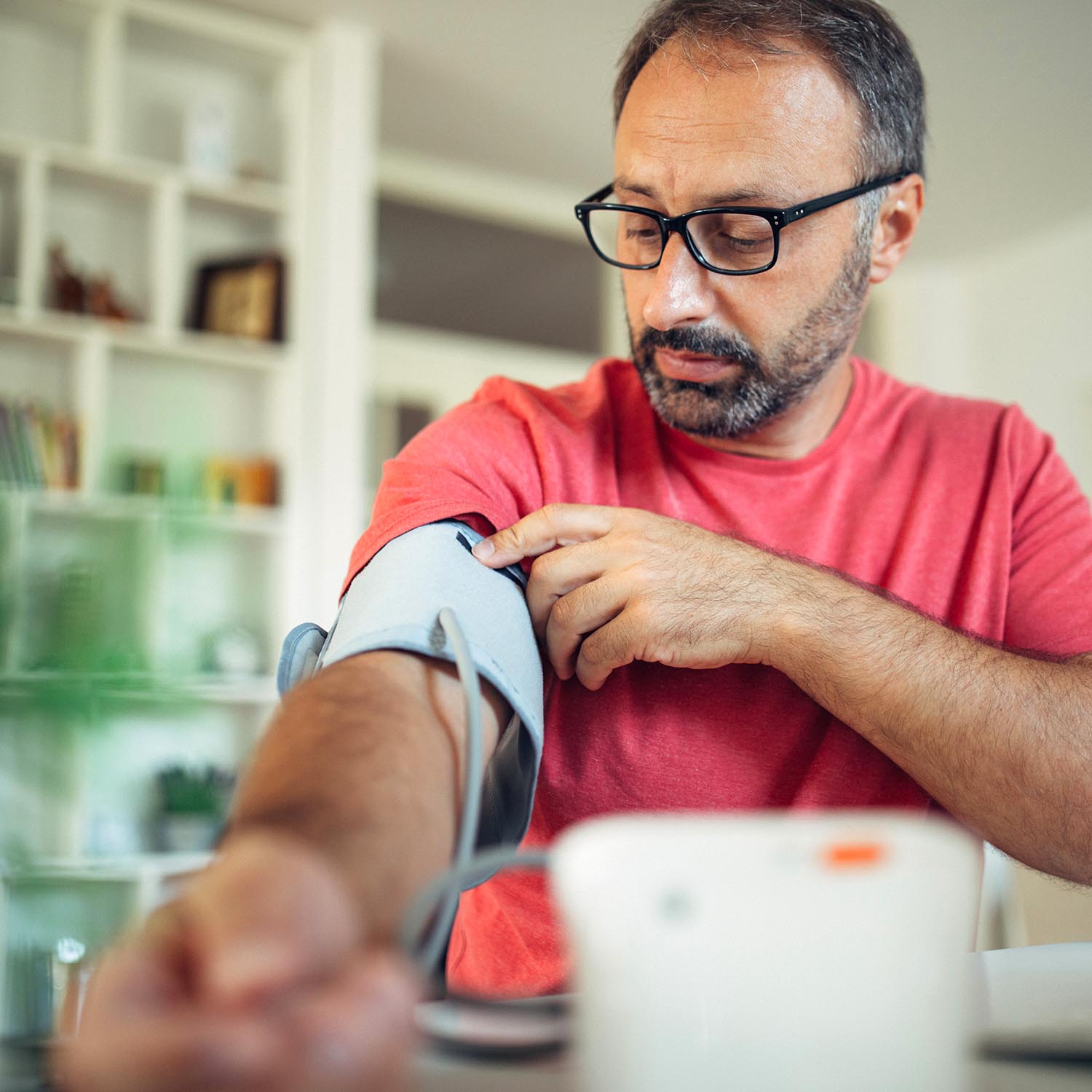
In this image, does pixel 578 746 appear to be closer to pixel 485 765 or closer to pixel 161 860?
pixel 485 765

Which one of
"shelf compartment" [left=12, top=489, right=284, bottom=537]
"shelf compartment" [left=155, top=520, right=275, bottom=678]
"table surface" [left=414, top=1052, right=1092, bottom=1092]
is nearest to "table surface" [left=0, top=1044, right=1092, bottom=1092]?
"table surface" [left=414, top=1052, right=1092, bottom=1092]

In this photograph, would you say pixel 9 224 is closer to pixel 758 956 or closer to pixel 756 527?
pixel 756 527

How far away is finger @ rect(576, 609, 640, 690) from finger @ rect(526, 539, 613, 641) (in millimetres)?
42

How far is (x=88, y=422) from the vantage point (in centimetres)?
315

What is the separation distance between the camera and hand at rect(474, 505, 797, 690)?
0.84 m

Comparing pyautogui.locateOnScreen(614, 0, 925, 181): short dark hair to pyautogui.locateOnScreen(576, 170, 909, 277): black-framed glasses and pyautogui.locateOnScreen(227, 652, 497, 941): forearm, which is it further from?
pyautogui.locateOnScreen(227, 652, 497, 941): forearm

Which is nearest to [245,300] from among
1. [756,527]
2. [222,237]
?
→ [222,237]

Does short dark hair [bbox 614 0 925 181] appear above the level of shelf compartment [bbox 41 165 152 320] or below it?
below

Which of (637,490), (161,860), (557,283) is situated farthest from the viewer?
(557,283)

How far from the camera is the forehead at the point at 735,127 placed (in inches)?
40.8

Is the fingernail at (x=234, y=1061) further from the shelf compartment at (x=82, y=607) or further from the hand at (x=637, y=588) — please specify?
the hand at (x=637, y=588)

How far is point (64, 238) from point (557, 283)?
2.14 metres

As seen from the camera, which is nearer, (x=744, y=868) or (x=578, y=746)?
(x=744, y=868)

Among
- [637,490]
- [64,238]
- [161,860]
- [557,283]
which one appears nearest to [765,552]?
[637,490]
